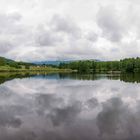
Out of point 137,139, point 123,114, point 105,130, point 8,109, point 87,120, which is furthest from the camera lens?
point 8,109

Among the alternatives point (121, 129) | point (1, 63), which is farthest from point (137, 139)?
point (1, 63)

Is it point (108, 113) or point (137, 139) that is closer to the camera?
point (137, 139)

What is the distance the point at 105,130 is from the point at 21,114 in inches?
363

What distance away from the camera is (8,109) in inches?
1089

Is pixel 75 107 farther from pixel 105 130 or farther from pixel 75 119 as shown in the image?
pixel 105 130

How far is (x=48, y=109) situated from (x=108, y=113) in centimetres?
630

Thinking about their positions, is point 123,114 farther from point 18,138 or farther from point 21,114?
point 18,138

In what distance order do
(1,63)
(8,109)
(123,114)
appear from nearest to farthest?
(123,114) → (8,109) → (1,63)

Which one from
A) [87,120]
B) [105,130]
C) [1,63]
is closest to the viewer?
[105,130]

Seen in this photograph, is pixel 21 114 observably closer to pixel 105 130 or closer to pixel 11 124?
pixel 11 124

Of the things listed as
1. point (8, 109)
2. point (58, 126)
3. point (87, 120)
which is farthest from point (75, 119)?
point (8, 109)

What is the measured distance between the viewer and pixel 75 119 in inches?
894

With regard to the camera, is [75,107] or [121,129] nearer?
[121,129]

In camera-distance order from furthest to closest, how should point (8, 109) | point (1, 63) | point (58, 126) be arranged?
point (1, 63), point (8, 109), point (58, 126)
